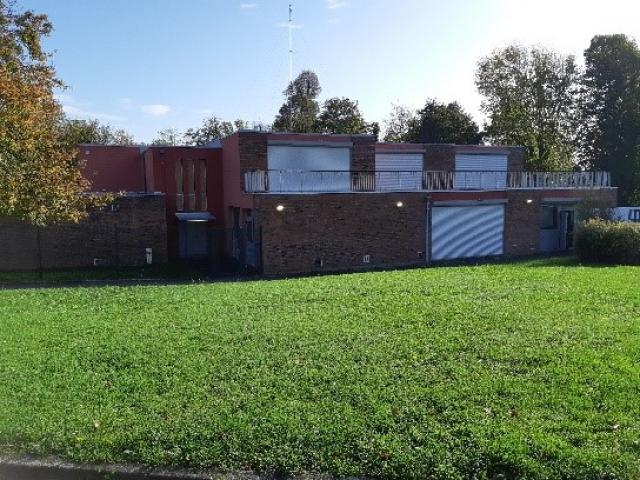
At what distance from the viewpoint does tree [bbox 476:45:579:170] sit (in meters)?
39.4

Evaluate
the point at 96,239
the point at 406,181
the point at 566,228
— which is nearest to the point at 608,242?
the point at 566,228

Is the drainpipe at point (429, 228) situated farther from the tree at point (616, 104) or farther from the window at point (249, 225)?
the tree at point (616, 104)

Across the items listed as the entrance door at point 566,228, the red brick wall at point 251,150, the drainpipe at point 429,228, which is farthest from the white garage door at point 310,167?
the entrance door at point 566,228

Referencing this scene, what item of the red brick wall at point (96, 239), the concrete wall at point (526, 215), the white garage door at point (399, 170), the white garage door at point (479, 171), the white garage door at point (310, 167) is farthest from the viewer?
the white garage door at point (479, 171)

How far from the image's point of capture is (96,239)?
22953mm

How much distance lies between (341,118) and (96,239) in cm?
2930

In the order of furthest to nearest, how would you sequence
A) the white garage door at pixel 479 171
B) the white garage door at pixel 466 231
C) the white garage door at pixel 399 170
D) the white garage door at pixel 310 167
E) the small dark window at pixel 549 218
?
the small dark window at pixel 549 218
the white garage door at pixel 479 171
the white garage door at pixel 399 170
the white garage door at pixel 466 231
the white garage door at pixel 310 167

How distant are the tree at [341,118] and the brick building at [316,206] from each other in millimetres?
18520

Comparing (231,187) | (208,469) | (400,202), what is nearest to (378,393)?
(208,469)

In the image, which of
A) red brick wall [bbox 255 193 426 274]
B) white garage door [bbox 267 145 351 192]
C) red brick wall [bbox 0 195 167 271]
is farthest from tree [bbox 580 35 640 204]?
red brick wall [bbox 0 195 167 271]

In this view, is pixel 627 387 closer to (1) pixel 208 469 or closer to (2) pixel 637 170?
(1) pixel 208 469

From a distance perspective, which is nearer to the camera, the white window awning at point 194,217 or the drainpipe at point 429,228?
the drainpipe at point 429,228

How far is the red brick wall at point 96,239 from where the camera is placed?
2217 cm

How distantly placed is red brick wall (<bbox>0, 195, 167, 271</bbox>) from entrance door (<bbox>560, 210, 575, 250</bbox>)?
18.6 m
